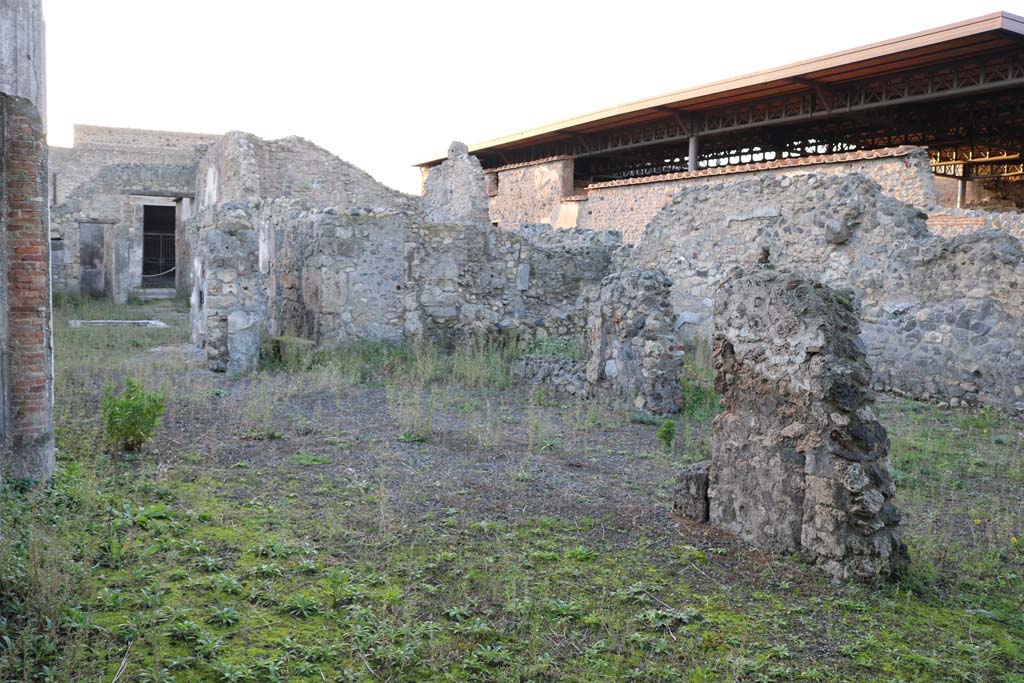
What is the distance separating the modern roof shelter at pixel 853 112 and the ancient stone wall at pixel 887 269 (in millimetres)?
6445

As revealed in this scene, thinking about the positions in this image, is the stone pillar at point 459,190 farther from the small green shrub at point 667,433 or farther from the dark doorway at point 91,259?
the small green shrub at point 667,433

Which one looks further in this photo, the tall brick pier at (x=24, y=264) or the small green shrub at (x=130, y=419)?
the small green shrub at (x=130, y=419)

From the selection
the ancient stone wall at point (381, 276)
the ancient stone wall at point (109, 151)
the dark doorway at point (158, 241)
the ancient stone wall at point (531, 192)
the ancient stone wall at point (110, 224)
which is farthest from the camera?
the ancient stone wall at point (109, 151)

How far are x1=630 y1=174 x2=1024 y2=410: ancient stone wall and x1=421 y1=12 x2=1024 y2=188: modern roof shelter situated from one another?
6.44m

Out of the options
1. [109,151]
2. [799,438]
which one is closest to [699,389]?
[799,438]

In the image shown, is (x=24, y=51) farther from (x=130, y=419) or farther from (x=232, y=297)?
(x=232, y=297)

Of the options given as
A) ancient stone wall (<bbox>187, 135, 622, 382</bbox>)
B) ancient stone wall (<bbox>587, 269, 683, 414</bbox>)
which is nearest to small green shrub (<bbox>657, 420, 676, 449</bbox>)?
ancient stone wall (<bbox>587, 269, 683, 414</bbox>)

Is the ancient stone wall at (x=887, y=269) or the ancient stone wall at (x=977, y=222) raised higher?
the ancient stone wall at (x=977, y=222)

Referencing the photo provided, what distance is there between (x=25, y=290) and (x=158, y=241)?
26283 mm

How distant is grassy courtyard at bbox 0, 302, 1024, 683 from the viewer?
3094 millimetres

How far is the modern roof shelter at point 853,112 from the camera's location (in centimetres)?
1562

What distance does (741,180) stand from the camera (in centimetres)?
1199

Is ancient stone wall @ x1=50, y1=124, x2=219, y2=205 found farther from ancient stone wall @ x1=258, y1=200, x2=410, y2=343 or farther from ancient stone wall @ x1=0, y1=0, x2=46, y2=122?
ancient stone wall @ x1=0, y1=0, x2=46, y2=122

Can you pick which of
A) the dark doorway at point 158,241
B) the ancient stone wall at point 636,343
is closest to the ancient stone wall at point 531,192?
the dark doorway at point 158,241
